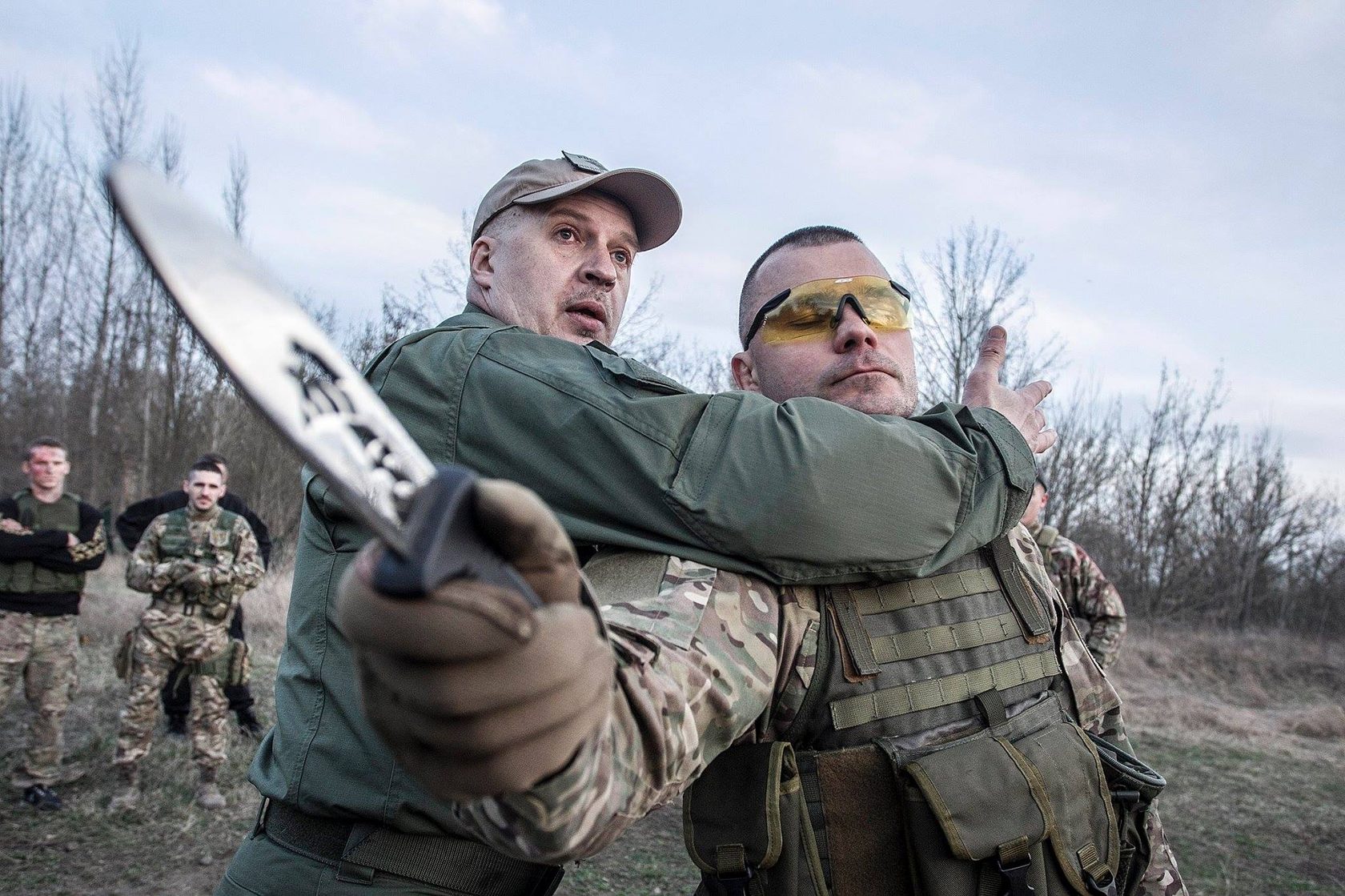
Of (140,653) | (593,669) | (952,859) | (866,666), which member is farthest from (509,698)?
(140,653)

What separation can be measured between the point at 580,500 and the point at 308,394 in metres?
0.72

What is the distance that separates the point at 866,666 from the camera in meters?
1.75

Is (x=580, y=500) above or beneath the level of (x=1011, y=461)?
beneath

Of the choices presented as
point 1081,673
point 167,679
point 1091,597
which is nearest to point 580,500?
point 1081,673

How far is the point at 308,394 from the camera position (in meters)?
0.92

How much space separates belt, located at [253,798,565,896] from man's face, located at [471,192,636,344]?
1273 millimetres

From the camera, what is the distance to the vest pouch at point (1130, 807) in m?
2.00

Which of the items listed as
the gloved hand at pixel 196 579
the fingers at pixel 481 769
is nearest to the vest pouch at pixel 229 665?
the gloved hand at pixel 196 579

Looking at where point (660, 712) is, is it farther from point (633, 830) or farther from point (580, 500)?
point (633, 830)

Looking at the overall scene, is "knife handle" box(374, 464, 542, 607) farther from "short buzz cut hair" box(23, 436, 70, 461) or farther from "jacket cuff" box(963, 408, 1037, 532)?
"short buzz cut hair" box(23, 436, 70, 461)

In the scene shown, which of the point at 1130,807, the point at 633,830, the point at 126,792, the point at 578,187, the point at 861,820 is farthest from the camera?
the point at 633,830

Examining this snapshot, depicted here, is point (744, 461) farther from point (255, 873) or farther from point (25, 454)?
point (25, 454)

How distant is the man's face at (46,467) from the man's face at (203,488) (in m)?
0.90

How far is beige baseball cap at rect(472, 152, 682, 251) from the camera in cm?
238
